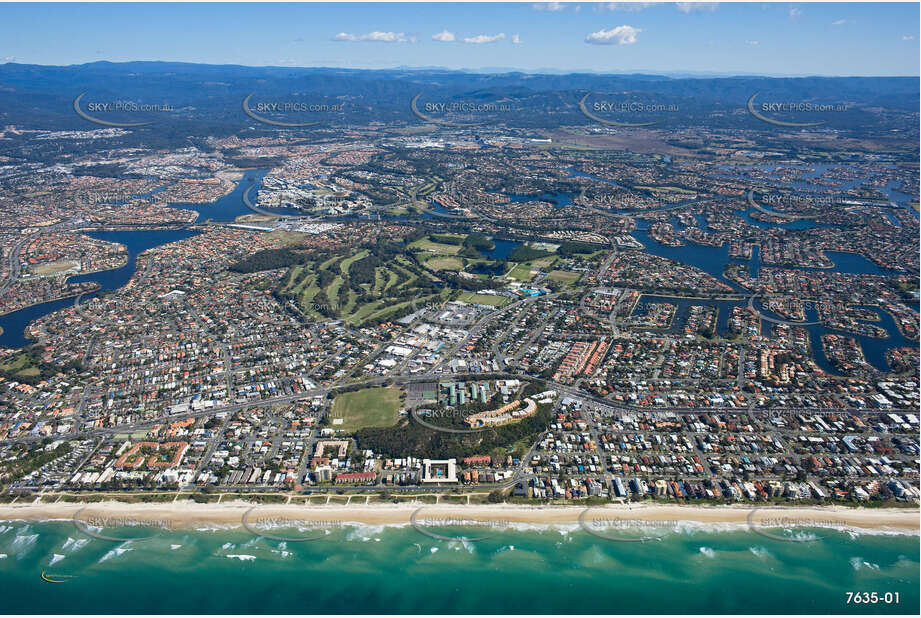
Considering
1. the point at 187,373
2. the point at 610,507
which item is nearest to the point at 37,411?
the point at 187,373

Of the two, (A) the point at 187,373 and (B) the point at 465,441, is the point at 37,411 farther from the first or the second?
(B) the point at 465,441

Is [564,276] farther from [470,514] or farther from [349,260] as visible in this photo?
[470,514]

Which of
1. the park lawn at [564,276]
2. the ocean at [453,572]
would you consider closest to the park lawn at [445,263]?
the park lawn at [564,276]

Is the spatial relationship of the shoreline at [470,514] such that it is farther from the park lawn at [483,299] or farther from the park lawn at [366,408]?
the park lawn at [483,299]

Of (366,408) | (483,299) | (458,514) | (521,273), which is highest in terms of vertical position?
(521,273)

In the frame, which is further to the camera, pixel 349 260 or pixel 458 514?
pixel 349 260

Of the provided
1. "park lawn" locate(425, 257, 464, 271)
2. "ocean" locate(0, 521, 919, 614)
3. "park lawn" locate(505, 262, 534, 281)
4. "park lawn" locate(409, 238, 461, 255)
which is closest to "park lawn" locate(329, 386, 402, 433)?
"ocean" locate(0, 521, 919, 614)

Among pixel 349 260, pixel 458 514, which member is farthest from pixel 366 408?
pixel 349 260
